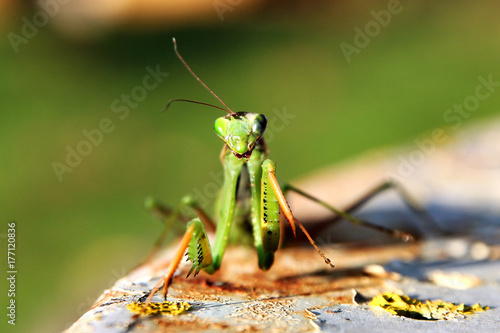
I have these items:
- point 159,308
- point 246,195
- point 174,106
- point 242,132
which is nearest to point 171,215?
point 246,195

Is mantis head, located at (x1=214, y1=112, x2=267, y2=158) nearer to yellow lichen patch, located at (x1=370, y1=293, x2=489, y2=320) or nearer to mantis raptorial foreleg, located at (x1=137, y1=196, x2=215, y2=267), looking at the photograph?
mantis raptorial foreleg, located at (x1=137, y1=196, x2=215, y2=267)

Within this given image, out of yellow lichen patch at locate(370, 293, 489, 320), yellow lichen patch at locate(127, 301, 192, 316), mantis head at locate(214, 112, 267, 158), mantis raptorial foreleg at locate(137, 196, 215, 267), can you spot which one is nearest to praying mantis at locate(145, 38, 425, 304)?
mantis head at locate(214, 112, 267, 158)

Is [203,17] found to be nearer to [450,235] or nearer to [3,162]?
[3,162]

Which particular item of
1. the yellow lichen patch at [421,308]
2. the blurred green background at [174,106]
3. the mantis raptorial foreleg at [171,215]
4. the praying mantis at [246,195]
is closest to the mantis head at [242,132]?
the praying mantis at [246,195]

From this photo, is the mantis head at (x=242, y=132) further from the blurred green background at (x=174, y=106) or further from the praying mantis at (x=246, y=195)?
the blurred green background at (x=174, y=106)

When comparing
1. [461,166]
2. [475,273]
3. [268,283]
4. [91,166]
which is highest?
[91,166]

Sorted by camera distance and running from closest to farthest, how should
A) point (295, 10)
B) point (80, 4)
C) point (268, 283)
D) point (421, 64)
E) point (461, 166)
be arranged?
1. point (268, 283)
2. point (461, 166)
3. point (421, 64)
4. point (80, 4)
5. point (295, 10)

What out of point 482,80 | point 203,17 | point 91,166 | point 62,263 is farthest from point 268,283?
point 203,17
